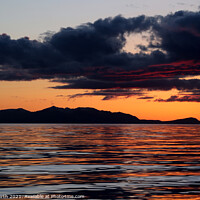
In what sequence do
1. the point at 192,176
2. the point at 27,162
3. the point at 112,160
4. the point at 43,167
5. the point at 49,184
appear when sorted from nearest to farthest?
1. the point at 49,184
2. the point at 192,176
3. the point at 43,167
4. the point at 27,162
5. the point at 112,160

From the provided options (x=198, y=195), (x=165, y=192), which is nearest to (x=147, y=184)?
(x=165, y=192)

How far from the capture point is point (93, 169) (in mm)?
32094

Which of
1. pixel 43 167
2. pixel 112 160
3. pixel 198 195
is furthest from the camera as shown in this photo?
pixel 112 160

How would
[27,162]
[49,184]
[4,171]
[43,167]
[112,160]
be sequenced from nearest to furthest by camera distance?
1. [49,184]
2. [4,171]
3. [43,167]
4. [27,162]
5. [112,160]

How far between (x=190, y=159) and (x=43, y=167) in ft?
49.6

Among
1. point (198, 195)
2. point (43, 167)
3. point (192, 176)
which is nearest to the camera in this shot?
point (198, 195)

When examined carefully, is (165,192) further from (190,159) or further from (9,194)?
(190,159)

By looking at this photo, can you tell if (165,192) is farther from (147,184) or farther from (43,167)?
(43,167)

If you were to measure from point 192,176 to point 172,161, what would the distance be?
33.6ft

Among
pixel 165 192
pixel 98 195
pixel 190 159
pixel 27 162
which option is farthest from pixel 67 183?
pixel 190 159

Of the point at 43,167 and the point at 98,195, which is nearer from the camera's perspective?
the point at 98,195

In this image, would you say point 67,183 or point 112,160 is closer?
point 67,183

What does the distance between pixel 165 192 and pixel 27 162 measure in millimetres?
17766

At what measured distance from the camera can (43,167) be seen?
32938 millimetres
